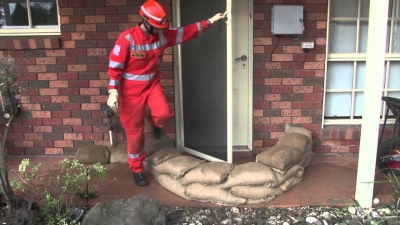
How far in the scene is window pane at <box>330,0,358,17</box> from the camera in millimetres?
4418

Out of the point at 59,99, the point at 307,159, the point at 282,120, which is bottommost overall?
the point at 307,159

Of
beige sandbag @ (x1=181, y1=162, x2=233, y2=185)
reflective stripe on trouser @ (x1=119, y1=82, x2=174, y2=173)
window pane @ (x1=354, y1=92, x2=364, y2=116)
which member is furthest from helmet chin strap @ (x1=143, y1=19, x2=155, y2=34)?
window pane @ (x1=354, y1=92, x2=364, y2=116)

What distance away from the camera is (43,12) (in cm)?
448

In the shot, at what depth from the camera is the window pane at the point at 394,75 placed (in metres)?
4.56

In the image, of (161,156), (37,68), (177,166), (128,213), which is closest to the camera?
(128,213)

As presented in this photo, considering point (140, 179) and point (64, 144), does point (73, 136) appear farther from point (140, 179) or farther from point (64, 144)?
point (140, 179)

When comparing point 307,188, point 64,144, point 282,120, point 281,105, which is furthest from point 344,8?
point 64,144

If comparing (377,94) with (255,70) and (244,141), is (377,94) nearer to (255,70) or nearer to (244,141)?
(255,70)

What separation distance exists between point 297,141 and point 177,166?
1.31 metres

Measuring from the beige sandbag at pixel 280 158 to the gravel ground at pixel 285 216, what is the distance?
0.40m

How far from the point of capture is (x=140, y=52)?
11.6 ft

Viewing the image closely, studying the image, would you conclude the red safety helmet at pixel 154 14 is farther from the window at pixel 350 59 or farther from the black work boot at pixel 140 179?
the window at pixel 350 59

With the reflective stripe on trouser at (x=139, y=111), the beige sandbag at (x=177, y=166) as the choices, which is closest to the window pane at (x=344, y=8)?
the reflective stripe on trouser at (x=139, y=111)

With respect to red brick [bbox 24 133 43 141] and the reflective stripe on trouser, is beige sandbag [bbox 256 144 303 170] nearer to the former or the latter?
the reflective stripe on trouser
